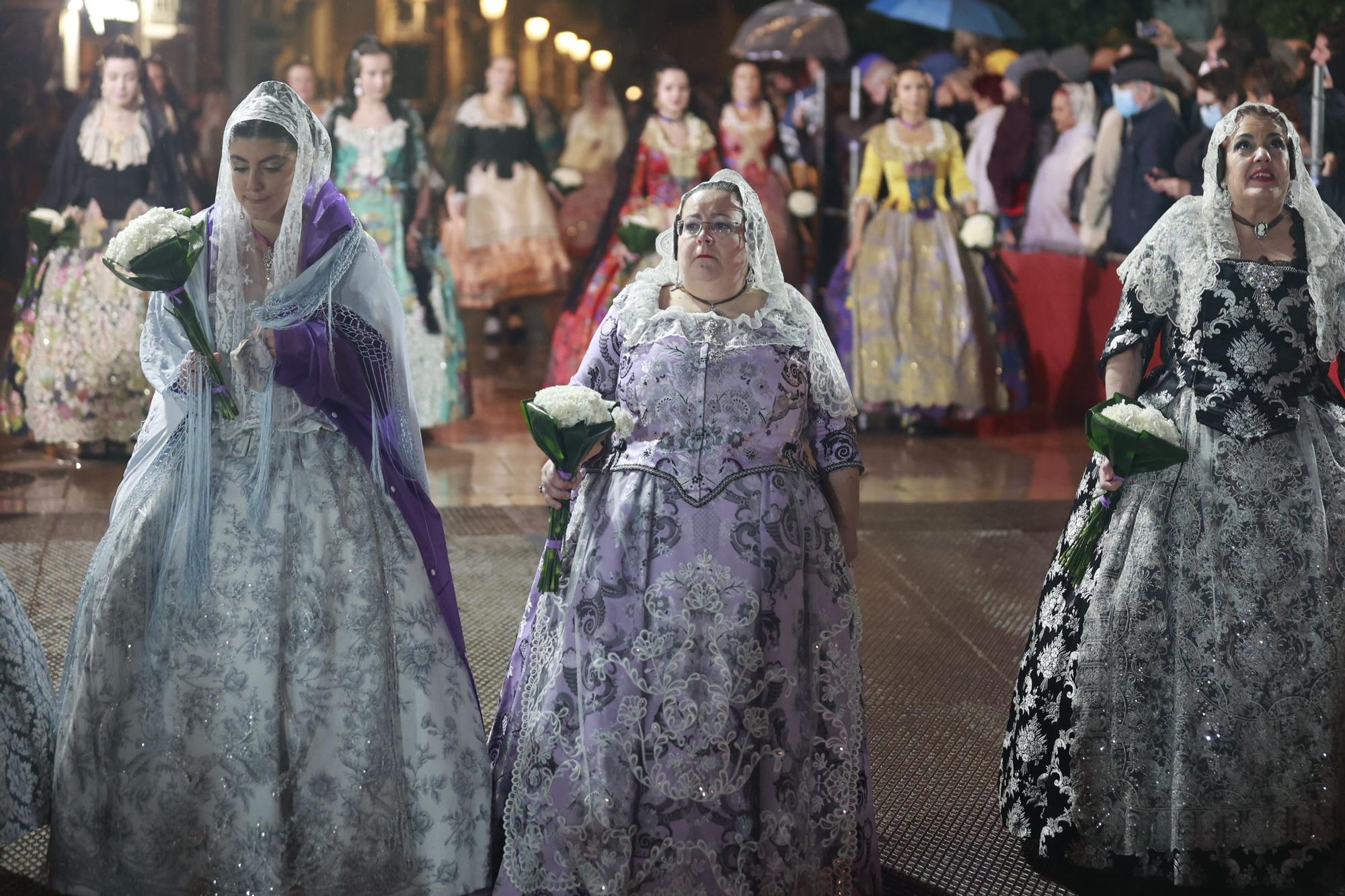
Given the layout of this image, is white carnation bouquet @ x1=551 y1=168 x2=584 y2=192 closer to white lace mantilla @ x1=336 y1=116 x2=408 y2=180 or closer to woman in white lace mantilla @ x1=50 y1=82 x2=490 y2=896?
white lace mantilla @ x1=336 y1=116 x2=408 y2=180

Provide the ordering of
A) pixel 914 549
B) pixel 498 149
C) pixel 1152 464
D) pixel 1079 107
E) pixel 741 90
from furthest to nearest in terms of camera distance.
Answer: pixel 498 149 < pixel 1079 107 < pixel 741 90 < pixel 914 549 < pixel 1152 464

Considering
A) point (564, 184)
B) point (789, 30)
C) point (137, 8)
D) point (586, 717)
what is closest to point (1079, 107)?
point (789, 30)

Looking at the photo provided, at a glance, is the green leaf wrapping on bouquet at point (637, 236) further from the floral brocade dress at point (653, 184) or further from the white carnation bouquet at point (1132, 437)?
the white carnation bouquet at point (1132, 437)

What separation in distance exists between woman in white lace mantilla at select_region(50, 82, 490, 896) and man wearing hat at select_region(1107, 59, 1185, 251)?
6.84 meters

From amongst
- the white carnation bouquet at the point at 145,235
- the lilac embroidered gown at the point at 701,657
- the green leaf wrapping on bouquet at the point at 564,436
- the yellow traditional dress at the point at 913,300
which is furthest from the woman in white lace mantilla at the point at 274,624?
the yellow traditional dress at the point at 913,300

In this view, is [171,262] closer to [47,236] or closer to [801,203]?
[47,236]

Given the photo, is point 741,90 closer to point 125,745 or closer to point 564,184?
point 564,184

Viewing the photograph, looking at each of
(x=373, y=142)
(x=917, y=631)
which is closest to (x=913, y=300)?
(x=373, y=142)

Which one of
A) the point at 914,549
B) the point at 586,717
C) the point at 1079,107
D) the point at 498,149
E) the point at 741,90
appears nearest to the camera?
the point at 586,717

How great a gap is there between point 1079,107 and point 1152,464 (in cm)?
686

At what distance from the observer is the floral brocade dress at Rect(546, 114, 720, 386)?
27.9 ft

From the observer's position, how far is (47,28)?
9.74 meters

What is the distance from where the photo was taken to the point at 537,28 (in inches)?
489

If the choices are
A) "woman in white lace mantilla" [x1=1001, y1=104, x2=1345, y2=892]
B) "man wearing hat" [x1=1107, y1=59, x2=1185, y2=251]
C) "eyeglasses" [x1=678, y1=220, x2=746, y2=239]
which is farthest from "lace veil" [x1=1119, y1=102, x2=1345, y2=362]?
"man wearing hat" [x1=1107, y1=59, x2=1185, y2=251]
